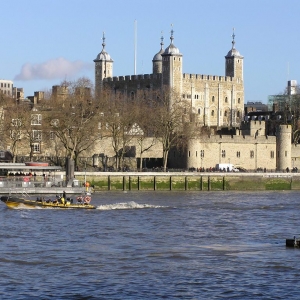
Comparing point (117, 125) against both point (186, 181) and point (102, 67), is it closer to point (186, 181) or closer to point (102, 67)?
point (186, 181)

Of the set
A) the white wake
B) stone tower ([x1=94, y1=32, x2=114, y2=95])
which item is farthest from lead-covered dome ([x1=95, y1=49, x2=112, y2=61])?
the white wake

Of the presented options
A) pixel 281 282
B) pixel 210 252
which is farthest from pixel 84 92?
pixel 281 282

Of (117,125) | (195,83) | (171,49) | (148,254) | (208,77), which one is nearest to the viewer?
(148,254)

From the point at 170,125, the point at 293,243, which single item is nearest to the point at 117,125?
the point at 170,125

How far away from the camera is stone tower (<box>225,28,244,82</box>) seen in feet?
453

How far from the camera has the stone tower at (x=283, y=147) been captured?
103m

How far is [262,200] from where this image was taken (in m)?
74.2

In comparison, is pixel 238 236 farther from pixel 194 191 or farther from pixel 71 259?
pixel 194 191

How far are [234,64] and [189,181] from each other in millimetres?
52099

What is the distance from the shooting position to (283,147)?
103 m

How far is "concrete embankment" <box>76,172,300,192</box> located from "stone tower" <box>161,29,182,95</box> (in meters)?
34.1

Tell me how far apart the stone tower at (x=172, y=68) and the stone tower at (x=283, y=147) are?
25150mm

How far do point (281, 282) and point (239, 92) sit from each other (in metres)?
105

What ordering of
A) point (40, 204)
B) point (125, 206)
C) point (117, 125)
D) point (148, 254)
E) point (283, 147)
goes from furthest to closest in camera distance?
1. point (283, 147)
2. point (117, 125)
3. point (125, 206)
4. point (40, 204)
5. point (148, 254)
